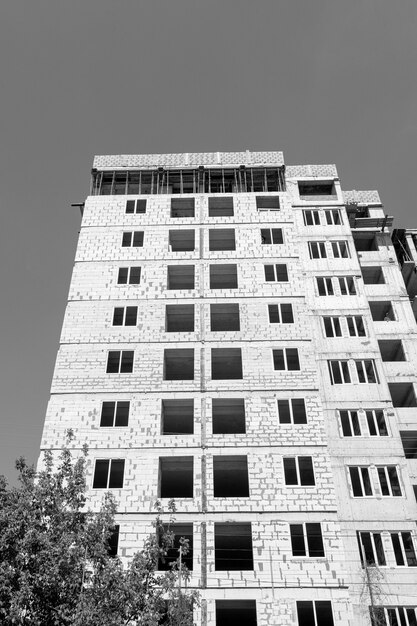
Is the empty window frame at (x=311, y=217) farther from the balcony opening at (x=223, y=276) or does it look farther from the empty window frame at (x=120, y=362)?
the empty window frame at (x=120, y=362)

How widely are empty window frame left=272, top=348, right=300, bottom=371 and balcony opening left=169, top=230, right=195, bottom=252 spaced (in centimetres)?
1058

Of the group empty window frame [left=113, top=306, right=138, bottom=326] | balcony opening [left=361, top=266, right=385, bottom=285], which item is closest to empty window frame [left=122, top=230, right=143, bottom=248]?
empty window frame [left=113, top=306, right=138, bottom=326]

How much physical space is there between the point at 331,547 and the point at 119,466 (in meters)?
11.2

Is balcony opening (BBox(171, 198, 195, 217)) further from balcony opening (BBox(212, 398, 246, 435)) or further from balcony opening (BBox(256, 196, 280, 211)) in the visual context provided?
balcony opening (BBox(212, 398, 246, 435))

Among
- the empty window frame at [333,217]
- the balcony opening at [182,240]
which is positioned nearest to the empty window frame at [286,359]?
the balcony opening at [182,240]

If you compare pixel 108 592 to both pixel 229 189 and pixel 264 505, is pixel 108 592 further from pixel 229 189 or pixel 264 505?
pixel 229 189

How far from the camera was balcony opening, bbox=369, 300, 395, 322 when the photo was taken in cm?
3983

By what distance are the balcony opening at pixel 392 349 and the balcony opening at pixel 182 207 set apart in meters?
16.0

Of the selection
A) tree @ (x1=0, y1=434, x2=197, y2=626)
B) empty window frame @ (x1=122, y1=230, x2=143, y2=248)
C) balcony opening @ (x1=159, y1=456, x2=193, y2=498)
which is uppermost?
empty window frame @ (x1=122, y1=230, x2=143, y2=248)

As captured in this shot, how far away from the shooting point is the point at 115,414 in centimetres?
3300

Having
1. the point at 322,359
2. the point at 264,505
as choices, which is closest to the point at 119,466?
the point at 264,505

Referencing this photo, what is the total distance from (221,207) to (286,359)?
13825 mm

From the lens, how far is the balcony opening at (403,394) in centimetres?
3675

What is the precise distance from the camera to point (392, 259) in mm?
42312
